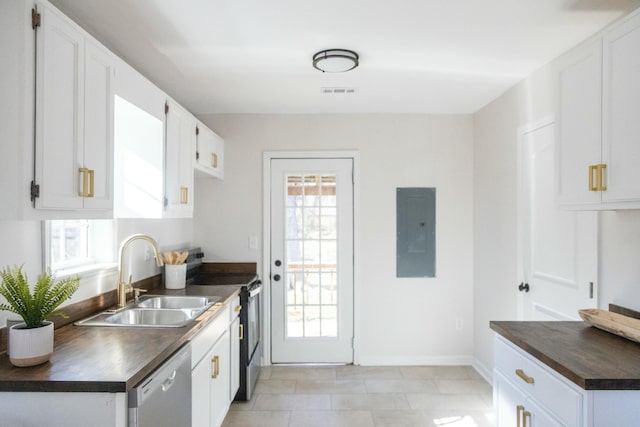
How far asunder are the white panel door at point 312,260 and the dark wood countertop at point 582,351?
2.05m

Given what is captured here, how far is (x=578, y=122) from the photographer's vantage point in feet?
6.24

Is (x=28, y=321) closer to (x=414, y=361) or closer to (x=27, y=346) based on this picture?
(x=27, y=346)

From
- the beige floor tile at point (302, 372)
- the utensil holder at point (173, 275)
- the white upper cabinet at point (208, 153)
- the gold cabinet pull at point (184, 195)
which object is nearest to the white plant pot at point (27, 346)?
the gold cabinet pull at point (184, 195)

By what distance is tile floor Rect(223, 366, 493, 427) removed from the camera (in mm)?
2875

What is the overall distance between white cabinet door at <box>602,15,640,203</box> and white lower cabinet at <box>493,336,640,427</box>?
2.55 ft

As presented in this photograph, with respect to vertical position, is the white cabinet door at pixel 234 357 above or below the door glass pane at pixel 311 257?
below

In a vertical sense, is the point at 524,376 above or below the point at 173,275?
below

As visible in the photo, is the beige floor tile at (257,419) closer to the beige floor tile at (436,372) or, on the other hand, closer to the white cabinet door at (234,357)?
the white cabinet door at (234,357)

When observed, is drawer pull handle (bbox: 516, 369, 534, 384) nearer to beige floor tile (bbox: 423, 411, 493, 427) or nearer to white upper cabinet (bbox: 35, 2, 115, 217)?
beige floor tile (bbox: 423, 411, 493, 427)

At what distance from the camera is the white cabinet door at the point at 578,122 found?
179 centimetres

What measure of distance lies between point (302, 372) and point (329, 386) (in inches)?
15.5

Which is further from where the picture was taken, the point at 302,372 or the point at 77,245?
the point at 302,372

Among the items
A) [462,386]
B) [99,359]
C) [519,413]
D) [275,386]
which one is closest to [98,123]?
[99,359]

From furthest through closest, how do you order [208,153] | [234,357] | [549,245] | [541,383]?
[208,153]
[234,357]
[549,245]
[541,383]
